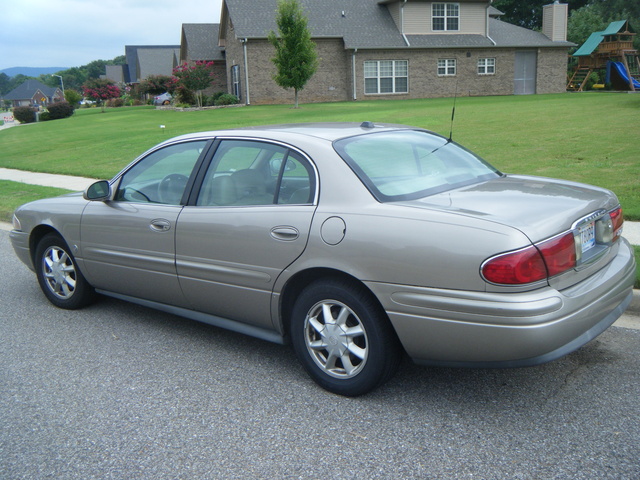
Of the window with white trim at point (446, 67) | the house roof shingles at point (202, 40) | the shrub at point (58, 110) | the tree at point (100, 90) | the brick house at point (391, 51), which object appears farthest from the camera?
the tree at point (100, 90)

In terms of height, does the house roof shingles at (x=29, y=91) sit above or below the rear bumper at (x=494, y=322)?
above

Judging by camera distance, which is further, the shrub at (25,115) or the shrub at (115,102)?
the shrub at (115,102)

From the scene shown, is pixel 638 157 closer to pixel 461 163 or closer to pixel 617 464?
pixel 461 163

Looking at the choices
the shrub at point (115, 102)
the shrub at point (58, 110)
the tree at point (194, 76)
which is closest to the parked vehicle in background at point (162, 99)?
the shrub at point (58, 110)

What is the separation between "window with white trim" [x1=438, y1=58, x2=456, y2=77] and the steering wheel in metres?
36.9

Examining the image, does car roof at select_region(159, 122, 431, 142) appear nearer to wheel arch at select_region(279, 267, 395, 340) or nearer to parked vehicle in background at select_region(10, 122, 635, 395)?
parked vehicle in background at select_region(10, 122, 635, 395)

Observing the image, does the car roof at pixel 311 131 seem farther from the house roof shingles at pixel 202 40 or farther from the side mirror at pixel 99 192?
the house roof shingles at pixel 202 40

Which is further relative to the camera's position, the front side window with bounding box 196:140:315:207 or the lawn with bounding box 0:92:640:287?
the lawn with bounding box 0:92:640:287

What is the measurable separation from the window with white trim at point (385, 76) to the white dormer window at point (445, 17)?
325cm

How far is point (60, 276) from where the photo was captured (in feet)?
18.6

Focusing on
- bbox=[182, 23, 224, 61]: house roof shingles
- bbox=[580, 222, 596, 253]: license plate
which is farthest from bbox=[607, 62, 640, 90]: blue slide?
bbox=[580, 222, 596, 253]: license plate

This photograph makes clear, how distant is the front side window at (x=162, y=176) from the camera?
4777 millimetres

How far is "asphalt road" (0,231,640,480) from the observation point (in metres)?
3.10

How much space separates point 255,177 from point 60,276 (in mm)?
2364
